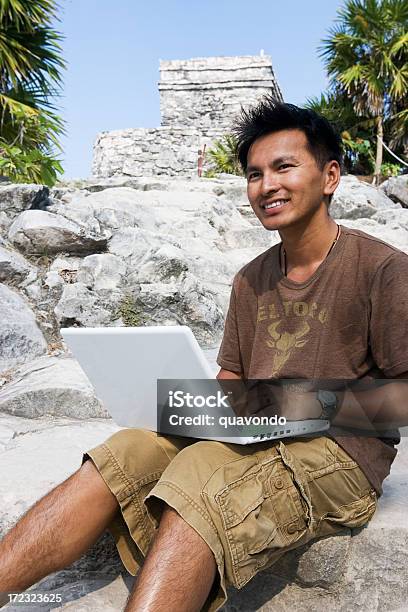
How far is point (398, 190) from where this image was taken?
→ 11289 millimetres

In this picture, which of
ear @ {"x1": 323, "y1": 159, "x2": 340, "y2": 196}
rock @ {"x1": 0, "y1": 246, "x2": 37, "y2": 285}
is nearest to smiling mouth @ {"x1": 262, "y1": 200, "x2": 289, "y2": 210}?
ear @ {"x1": 323, "y1": 159, "x2": 340, "y2": 196}

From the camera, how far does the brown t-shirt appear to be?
153 cm

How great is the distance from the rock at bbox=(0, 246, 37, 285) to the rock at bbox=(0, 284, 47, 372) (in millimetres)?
282

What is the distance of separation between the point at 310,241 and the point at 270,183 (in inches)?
8.0

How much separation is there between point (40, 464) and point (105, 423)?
25.9 inches

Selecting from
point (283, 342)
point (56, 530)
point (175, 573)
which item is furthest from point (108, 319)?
point (175, 573)

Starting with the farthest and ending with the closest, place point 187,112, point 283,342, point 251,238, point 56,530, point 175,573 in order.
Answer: point 187,112 < point 251,238 < point 283,342 < point 56,530 < point 175,573

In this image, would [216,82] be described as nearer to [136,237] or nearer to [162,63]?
[162,63]

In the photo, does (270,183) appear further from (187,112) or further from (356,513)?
(187,112)

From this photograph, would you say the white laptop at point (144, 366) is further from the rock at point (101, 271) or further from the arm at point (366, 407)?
the rock at point (101, 271)

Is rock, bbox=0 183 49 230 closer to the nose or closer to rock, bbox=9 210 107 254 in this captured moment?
rock, bbox=9 210 107 254

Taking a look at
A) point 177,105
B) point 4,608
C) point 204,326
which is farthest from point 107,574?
point 177,105

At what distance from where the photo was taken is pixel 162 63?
19.9 metres

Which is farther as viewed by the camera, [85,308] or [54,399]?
[85,308]
